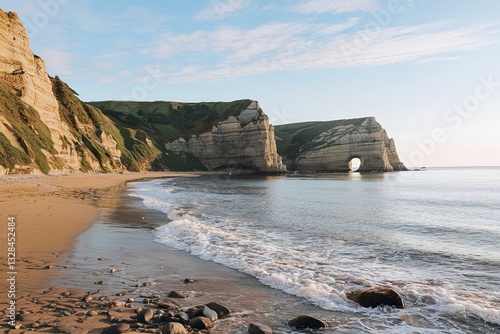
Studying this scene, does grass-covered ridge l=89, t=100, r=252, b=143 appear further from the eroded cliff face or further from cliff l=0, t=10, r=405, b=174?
the eroded cliff face

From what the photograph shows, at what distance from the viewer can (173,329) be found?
4719 millimetres

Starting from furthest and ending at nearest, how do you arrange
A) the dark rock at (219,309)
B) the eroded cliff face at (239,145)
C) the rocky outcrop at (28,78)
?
the eroded cliff face at (239,145), the rocky outcrop at (28,78), the dark rock at (219,309)

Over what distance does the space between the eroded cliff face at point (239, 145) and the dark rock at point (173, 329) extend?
342 feet

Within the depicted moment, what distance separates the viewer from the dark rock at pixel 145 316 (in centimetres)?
508

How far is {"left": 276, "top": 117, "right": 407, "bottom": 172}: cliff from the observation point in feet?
373

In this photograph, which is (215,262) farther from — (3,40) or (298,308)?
(3,40)

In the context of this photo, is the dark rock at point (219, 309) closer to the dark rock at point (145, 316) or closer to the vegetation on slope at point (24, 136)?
the dark rock at point (145, 316)

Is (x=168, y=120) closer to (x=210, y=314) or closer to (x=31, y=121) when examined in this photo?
(x=31, y=121)

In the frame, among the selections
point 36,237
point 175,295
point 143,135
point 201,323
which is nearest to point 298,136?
point 143,135

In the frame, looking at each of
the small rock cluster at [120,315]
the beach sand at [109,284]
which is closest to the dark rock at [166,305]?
the small rock cluster at [120,315]

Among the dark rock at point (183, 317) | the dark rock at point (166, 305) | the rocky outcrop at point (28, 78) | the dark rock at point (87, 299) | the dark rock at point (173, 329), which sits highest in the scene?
the rocky outcrop at point (28, 78)

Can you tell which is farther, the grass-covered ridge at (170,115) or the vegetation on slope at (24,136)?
the grass-covered ridge at (170,115)

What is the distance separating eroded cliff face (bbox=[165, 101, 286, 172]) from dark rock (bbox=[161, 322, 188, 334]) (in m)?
104

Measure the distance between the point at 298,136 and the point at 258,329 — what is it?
6014 inches
